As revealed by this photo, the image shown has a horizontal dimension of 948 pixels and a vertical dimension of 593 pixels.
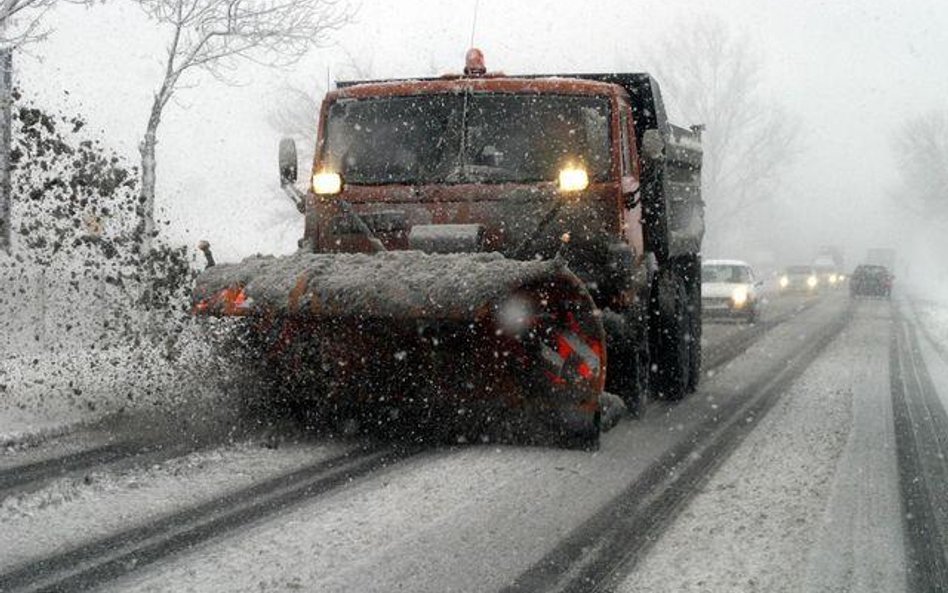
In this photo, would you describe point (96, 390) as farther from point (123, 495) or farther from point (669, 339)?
point (669, 339)

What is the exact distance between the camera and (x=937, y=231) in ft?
307

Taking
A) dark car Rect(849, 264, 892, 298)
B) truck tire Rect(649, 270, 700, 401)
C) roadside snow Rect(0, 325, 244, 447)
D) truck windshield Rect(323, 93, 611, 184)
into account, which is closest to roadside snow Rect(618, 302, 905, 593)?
truck tire Rect(649, 270, 700, 401)

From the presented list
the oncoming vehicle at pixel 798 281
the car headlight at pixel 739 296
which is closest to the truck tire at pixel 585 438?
the car headlight at pixel 739 296

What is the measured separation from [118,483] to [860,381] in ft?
30.1

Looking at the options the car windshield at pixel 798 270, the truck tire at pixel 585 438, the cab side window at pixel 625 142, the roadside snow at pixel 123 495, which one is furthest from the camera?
the car windshield at pixel 798 270

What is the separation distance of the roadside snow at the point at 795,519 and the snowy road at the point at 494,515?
13 millimetres

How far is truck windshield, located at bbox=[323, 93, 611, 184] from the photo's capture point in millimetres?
7289

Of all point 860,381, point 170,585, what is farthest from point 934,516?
point 860,381

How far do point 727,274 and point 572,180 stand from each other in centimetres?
1849

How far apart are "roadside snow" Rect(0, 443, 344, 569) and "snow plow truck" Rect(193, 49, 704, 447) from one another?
76 cm

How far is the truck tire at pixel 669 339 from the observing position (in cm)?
927

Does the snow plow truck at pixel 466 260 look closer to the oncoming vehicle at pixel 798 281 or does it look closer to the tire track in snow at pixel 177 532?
the tire track in snow at pixel 177 532

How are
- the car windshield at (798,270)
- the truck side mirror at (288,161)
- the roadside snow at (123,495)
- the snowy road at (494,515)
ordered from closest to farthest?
1. the snowy road at (494,515)
2. the roadside snow at (123,495)
3. the truck side mirror at (288,161)
4. the car windshield at (798,270)

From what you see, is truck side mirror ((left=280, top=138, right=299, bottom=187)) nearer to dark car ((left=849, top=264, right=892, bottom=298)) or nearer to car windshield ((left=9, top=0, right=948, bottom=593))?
car windshield ((left=9, top=0, right=948, bottom=593))
